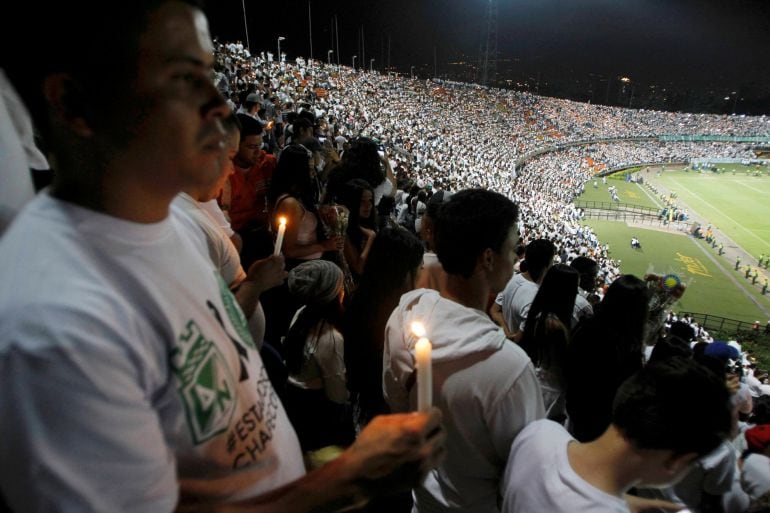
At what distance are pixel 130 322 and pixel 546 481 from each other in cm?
148

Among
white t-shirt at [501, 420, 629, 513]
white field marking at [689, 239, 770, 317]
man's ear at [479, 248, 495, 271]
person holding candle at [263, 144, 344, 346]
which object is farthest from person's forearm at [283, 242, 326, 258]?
white field marking at [689, 239, 770, 317]

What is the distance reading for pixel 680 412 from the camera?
1548 mm

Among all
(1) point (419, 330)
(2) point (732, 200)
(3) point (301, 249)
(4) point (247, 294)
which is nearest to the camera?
(1) point (419, 330)

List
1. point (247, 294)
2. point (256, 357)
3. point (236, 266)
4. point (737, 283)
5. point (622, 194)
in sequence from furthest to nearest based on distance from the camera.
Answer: point (622, 194), point (737, 283), point (236, 266), point (247, 294), point (256, 357)

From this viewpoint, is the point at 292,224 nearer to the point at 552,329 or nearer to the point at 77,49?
the point at 552,329

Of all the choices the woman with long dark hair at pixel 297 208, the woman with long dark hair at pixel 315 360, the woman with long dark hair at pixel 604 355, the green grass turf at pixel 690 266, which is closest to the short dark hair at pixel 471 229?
the woman with long dark hair at pixel 315 360

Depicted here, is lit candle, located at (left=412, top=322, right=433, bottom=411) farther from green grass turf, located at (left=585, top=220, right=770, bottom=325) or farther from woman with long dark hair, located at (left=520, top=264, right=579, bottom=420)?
green grass turf, located at (left=585, top=220, right=770, bottom=325)

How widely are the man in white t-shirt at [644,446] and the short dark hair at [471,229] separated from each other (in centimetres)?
79

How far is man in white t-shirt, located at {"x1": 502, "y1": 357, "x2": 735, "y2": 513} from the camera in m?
1.53

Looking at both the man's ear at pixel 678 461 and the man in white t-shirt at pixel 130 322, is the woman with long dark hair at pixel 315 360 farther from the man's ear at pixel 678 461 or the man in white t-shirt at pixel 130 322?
the man's ear at pixel 678 461

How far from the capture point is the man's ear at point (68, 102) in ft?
2.74

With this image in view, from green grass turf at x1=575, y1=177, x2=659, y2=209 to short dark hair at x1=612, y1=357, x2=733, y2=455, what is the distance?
4516cm

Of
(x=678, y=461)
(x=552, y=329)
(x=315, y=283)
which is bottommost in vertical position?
(x=552, y=329)

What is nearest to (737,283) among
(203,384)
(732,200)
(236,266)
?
(732,200)
